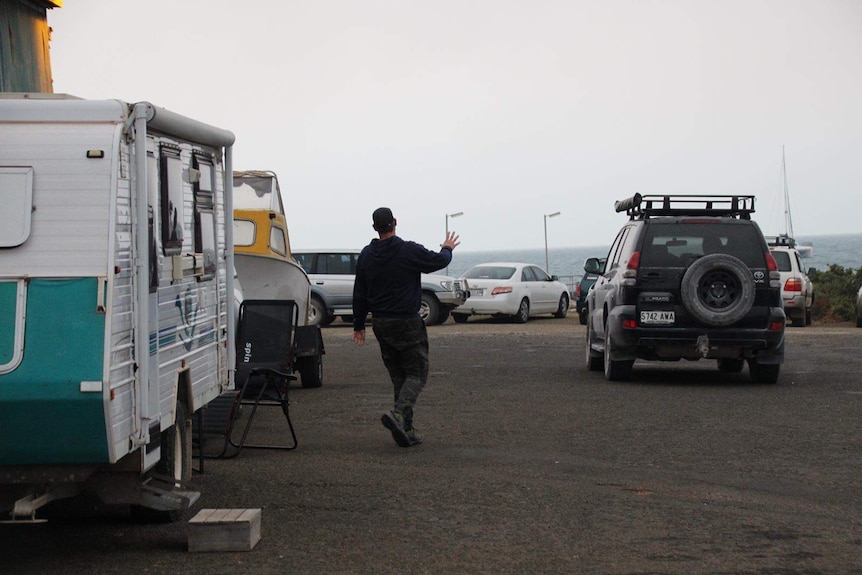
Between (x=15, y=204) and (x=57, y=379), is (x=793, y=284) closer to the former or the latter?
(x=15, y=204)

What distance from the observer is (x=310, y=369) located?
15320 millimetres

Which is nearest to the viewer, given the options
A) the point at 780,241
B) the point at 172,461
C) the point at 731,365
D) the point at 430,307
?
the point at 172,461

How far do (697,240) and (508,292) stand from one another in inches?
586

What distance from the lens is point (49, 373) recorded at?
5.98 metres

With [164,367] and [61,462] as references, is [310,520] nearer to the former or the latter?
[164,367]

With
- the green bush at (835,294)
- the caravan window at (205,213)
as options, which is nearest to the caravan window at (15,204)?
the caravan window at (205,213)

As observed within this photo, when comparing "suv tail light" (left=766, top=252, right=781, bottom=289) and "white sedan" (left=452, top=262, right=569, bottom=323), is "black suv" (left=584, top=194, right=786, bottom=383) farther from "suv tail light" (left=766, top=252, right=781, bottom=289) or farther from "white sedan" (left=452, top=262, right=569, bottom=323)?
"white sedan" (left=452, top=262, right=569, bottom=323)

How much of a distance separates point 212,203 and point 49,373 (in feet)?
9.53

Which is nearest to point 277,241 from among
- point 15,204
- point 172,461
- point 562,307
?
point 172,461

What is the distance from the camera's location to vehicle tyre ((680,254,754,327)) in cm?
1441

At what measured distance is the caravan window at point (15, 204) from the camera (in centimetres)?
617

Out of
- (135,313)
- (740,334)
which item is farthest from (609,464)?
(740,334)

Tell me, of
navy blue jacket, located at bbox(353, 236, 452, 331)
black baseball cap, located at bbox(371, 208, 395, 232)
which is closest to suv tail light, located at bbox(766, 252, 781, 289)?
navy blue jacket, located at bbox(353, 236, 452, 331)

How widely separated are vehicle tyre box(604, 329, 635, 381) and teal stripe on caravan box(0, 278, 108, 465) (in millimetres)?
9858
